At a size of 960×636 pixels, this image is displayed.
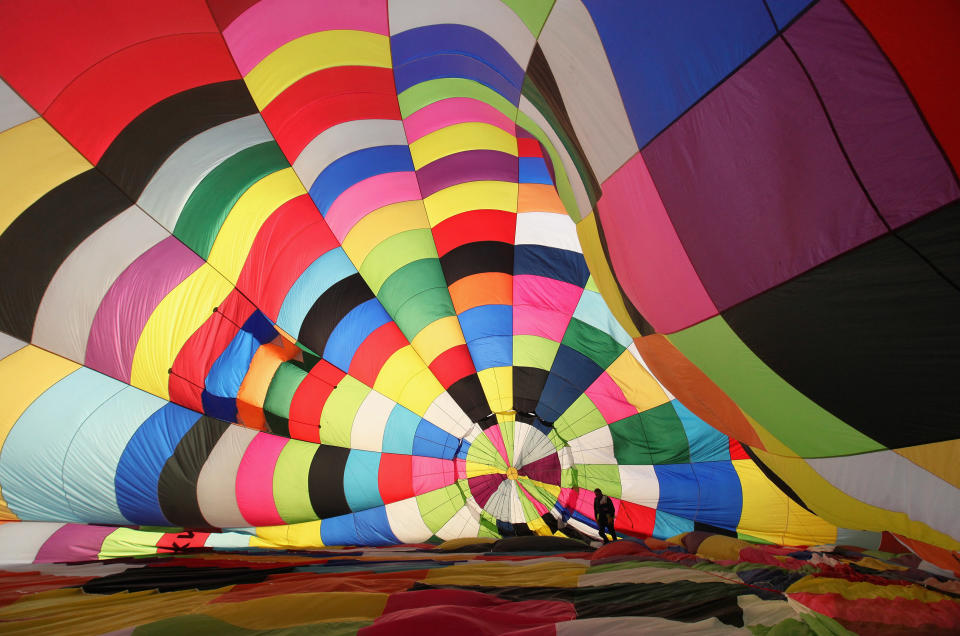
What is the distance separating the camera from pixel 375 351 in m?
5.13

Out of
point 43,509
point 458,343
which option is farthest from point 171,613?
point 458,343

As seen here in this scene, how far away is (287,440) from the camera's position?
515 centimetres

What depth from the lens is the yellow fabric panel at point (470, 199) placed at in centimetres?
435

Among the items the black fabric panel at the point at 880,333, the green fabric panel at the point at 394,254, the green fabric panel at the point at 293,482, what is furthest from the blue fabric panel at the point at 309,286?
the black fabric panel at the point at 880,333

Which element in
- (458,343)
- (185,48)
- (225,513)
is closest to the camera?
(185,48)

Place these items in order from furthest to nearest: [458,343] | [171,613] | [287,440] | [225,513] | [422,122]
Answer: [458,343], [287,440], [225,513], [422,122], [171,613]

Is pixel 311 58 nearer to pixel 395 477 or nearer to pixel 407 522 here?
pixel 395 477

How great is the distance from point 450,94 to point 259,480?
335 cm

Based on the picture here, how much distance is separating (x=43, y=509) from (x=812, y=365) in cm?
468

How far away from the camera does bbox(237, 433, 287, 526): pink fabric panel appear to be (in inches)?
190

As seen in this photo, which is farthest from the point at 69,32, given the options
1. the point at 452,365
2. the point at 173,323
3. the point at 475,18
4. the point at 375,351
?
the point at 452,365

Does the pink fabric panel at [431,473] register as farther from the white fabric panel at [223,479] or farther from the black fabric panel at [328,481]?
the white fabric panel at [223,479]

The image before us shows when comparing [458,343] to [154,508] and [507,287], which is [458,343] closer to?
[507,287]

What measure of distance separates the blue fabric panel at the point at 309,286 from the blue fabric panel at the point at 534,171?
1.45 m
